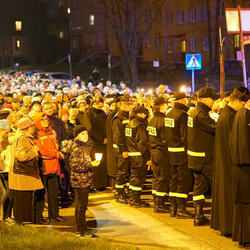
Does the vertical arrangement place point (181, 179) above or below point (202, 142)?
below

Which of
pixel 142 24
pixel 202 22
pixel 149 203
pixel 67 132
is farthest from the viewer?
pixel 142 24

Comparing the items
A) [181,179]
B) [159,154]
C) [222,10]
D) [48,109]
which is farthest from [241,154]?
[222,10]

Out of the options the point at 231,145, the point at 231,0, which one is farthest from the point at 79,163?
the point at 231,0

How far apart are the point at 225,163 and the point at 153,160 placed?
258 cm

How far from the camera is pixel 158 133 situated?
41.2 feet

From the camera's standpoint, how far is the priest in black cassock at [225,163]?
10.3 meters

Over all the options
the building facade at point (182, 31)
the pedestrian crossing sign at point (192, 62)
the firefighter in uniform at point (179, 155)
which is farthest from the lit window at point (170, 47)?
the firefighter in uniform at point (179, 155)

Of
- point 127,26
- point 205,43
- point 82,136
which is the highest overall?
point 127,26

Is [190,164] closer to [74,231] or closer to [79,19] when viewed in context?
[74,231]

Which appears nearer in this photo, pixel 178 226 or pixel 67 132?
pixel 178 226

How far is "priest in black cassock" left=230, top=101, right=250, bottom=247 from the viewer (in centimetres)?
971

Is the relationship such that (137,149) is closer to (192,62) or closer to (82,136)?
(82,136)

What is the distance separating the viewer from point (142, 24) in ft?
246

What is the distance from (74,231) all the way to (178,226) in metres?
1.73
